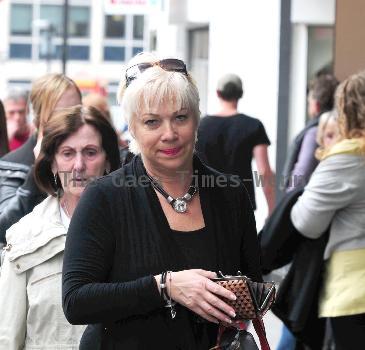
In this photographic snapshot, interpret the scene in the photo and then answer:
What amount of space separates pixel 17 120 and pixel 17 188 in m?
6.09

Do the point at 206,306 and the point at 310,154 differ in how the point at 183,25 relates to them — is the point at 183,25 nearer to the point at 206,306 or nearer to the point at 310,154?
the point at 310,154

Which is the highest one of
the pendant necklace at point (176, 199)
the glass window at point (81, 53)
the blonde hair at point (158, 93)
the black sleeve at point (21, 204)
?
the glass window at point (81, 53)

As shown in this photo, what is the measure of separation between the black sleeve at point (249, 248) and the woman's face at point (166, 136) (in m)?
0.28

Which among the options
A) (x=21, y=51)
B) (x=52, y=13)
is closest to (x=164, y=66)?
(x=21, y=51)

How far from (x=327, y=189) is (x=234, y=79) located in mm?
5032

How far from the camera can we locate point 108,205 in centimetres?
364

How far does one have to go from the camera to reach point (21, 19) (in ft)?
236

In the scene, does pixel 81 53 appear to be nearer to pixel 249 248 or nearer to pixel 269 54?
pixel 269 54

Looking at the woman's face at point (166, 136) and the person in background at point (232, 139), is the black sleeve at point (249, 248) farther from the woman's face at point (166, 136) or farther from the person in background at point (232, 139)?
the person in background at point (232, 139)

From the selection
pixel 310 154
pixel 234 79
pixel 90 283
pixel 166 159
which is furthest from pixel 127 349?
pixel 234 79

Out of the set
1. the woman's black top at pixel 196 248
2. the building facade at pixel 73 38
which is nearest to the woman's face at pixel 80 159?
the woman's black top at pixel 196 248

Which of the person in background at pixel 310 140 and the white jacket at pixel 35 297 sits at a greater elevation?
the person in background at pixel 310 140

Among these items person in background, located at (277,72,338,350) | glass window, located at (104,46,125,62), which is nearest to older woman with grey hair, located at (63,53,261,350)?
person in background, located at (277,72,338,350)

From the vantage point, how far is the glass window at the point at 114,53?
69.4 meters
